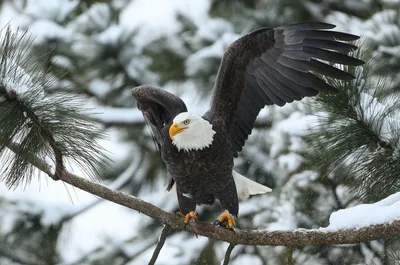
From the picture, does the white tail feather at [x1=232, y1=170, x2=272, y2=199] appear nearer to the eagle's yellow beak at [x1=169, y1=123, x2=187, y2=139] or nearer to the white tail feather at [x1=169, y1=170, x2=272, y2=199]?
the white tail feather at [x1=169, y1=170, x2=272, y2=199]

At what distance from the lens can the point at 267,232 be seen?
2492 mm

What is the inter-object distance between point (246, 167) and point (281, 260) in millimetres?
1078

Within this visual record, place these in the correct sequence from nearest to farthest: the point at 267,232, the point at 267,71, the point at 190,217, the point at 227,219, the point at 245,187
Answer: the point at 267,232 < the point at 190,217 < the point at 227,219 < the point at 267,71 < the point at 245,187

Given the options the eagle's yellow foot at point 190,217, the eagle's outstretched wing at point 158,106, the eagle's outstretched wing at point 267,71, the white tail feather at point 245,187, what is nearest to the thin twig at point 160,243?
the eagle's yellow foot at point 190,217

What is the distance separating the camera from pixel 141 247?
17.9ft

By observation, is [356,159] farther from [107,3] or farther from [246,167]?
[107,3]

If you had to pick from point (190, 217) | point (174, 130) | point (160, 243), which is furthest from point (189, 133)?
point (160, 243)

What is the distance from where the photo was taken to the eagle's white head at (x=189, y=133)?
10.2 ft

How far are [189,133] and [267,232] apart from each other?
70 centimetres

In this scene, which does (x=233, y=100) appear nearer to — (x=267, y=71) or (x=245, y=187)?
(x=267, y=71)

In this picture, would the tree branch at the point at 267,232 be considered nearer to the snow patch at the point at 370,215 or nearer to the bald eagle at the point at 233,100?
the snow patch at the point at 370,215

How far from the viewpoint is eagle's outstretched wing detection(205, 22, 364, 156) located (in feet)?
10.0

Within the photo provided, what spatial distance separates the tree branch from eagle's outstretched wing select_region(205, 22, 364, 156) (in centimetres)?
65

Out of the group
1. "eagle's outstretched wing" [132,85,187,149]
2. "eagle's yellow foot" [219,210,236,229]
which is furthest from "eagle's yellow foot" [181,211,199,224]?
"eagle's outstretched wing" [132,85,187,149]
